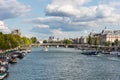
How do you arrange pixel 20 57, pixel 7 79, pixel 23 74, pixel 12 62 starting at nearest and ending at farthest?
1. pixel 7 79
2. pixel 23 74
3. pixel 12 62
4. pixel 20 57

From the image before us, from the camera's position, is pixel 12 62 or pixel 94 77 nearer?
pixel 94 77

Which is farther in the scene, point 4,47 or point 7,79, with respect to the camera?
point 4,47

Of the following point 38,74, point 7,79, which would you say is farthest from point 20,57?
point 7,79

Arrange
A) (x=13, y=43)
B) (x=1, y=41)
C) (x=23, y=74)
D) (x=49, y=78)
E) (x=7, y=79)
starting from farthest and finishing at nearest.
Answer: (x=13, y=43), (x=1, y=41), (x=23, y=74), (x=49, y=78), (x=7, y=79)

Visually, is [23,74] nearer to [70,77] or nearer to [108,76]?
[70,77]

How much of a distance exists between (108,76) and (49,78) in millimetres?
9287

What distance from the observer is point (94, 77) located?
57.2 metres

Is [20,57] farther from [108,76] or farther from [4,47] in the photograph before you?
[108,76]

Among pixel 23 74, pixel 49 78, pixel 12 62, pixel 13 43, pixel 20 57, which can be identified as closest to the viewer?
pixel 49 78

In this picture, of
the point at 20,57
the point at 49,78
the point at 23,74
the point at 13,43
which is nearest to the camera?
the point at 49,78

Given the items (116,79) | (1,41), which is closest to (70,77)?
(116,79)

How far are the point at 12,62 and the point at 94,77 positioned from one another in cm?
2861

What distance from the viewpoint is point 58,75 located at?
58.9m

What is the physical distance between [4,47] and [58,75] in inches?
2712
